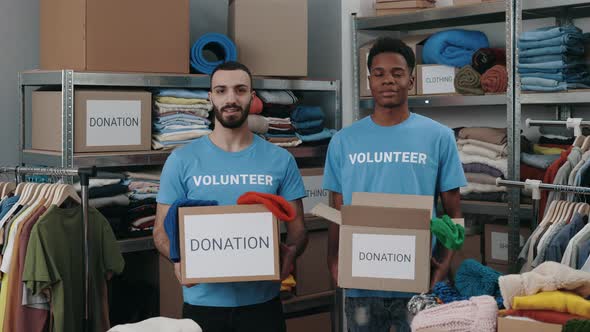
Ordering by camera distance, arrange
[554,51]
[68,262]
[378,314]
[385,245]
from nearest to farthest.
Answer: [385,245] → [378,314] → [68,262] → [554,51]

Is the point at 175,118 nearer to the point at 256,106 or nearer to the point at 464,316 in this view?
the point at 256,106

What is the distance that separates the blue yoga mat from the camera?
12.6 feet

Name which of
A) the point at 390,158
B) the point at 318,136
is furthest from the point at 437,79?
the point at 390,158

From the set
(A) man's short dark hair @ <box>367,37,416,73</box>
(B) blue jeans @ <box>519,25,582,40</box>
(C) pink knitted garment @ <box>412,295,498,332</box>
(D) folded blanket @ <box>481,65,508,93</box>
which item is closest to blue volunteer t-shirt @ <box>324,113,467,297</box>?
(A) man's short dark hair @ <box>367,37,416,73</box>

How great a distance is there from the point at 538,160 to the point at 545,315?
196cm

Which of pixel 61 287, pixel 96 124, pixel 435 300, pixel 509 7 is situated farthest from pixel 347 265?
pixel 509 7

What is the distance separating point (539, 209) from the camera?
10.8 feet

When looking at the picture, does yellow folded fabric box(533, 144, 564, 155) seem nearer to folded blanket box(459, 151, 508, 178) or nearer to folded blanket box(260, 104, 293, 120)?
folded blanket box(459, 151, 508, 178)

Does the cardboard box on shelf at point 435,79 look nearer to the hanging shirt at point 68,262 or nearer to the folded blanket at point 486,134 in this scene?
the folded blanket at point 486,134

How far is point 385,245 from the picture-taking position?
95.3 inches

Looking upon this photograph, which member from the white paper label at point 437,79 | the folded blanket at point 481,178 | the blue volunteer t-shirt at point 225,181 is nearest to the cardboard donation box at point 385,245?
the blue volunteer t-shirt at point 225,181

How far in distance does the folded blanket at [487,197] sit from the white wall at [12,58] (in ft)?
7.10

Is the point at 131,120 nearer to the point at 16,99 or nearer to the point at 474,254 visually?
the point at 16,99

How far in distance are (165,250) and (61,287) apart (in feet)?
1.56
